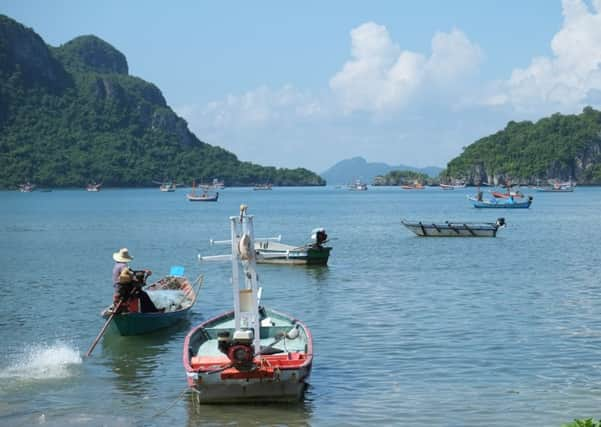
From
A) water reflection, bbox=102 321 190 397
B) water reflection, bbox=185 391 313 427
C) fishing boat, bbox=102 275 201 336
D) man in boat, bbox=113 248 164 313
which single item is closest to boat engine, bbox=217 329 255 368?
water reflection, bbox=185 391 313 427

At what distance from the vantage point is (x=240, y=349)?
15781 millimetres

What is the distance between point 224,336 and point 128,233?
2183 inches

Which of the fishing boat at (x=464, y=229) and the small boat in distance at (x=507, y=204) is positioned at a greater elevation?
the fishing boat at (x=464, y=229)

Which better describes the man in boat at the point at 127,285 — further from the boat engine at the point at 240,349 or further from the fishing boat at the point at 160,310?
the boat engine at the point at 240,349

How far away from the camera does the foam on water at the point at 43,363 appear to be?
19.7 meters

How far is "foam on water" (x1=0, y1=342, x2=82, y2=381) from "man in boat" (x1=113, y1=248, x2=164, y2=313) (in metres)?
1.69

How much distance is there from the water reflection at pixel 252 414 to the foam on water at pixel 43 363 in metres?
4.39

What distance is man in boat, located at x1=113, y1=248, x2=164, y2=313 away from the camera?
21.9 metres

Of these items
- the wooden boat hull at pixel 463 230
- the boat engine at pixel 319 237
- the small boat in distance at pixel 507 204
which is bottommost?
the small boat in distance at pixel 507 204

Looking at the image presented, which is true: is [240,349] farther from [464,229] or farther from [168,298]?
[464,229]

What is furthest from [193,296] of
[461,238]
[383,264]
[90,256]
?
[461,238]

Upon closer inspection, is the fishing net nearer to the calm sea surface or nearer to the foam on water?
the calm sea surface

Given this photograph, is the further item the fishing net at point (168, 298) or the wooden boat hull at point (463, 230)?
the wooden boat hull at point (463, 230)

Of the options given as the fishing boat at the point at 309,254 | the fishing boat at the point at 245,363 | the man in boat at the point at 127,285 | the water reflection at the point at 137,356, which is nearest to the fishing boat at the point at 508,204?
the fishing boat at the point at 309,254
